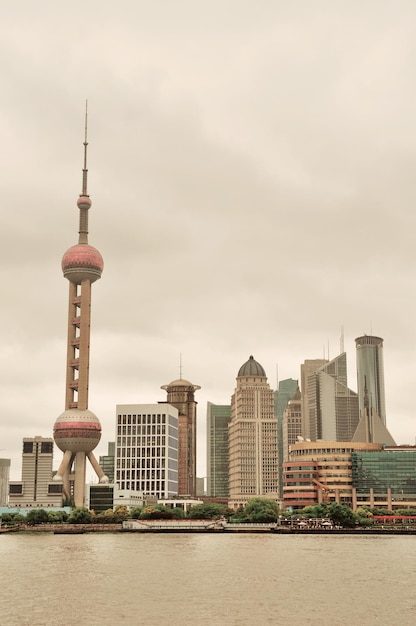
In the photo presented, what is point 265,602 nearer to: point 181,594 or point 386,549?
point 181,594

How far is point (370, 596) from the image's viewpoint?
94.6m

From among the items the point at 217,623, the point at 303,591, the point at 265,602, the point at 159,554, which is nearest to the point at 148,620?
the point at 217,623

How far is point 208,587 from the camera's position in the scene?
335 feet

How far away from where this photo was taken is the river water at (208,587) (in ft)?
264

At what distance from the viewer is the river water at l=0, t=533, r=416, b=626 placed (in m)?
80.4

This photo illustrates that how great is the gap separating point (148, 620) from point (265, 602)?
654 inches

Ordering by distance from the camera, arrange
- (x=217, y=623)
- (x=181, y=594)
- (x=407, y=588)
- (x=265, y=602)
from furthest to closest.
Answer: (x=407, y=588) → (x=181, y=594) → (x=265, y=602) → (x=217, y=623)

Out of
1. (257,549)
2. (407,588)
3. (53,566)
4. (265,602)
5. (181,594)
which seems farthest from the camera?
(257,549)

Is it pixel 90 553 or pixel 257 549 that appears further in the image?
pixel 257 549

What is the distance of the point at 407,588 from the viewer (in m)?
102

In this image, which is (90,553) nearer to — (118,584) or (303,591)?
(118,584)

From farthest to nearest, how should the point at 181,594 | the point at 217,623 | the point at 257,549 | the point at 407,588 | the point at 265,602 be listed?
the point at 257,549
the point at 407,588
the point at 181,594
the point at 265,602
the point at 217,623

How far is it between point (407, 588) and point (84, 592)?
3888cm

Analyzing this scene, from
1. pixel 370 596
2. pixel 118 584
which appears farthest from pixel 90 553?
pixel 370 596
